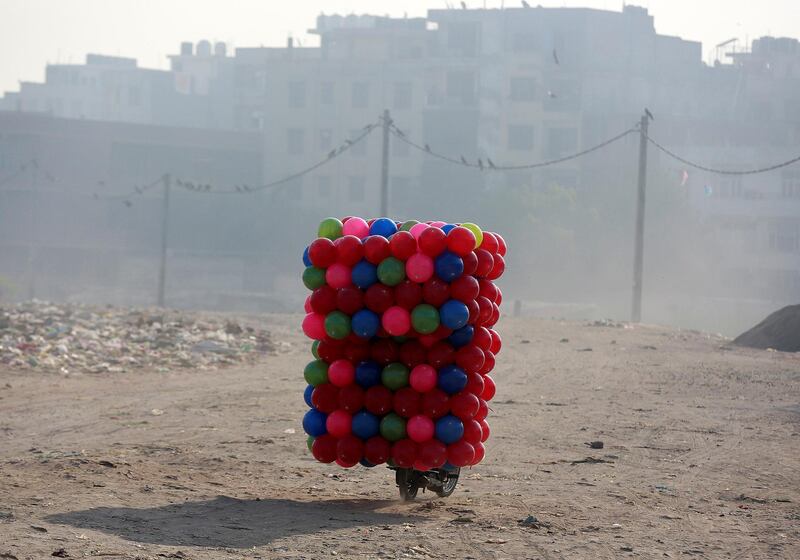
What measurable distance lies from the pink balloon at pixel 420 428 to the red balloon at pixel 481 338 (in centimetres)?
68

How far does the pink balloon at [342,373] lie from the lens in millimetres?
7918

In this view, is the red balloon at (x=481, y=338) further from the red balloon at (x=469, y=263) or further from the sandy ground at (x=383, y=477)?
the sandy ground at (x=383, y=477)

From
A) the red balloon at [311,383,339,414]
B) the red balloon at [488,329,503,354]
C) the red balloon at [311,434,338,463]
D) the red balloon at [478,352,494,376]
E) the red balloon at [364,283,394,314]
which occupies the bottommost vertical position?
the red balloon at [311,434,338,463]

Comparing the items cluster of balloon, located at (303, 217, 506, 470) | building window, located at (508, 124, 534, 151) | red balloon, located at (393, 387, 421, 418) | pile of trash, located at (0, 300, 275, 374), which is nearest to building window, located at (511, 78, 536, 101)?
building window, located at (508, 124, 534, 151)

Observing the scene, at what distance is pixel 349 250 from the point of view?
25.9 feet

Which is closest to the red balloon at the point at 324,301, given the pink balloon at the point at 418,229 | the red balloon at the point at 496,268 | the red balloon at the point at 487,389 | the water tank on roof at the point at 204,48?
the pink balloon at the point at 418,229

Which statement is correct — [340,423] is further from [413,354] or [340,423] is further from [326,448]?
[413,354]

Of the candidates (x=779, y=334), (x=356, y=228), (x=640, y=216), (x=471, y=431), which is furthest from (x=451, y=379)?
(x=640, y=216)

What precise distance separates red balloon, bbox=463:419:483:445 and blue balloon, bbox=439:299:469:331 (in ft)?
2.46

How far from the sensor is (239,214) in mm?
65625

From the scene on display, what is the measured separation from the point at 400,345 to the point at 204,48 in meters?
105

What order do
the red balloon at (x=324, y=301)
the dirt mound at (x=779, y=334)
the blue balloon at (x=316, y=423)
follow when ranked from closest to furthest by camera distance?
1. the red balloon at (x=324, y=301)
2. the blue balloon at (x=316, y=423)
3. the dirt mound at (x=779, y=334)

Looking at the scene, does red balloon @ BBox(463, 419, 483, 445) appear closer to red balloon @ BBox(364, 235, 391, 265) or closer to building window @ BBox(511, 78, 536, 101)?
red balloon @ BBox(364, 235, 391, 265)

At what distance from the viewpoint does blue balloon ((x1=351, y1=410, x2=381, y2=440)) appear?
7891 millimetres
